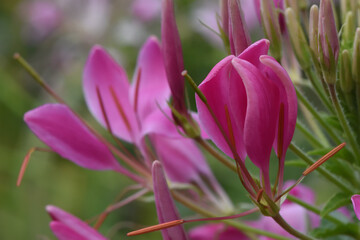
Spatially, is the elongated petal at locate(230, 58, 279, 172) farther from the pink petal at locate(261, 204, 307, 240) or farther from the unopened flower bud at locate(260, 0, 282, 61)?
the pink petal at locate(261, 204, 307, 240)

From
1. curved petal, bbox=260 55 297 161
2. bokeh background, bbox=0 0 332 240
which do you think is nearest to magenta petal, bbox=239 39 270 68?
curved petal, bbox=260 55 297 161

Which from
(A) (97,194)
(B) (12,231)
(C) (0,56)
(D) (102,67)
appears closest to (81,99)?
(A) (97,194)

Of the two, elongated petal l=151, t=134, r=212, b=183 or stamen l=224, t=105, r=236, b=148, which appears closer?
stamen l=224, t=105, r=236, b=148

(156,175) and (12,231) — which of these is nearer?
(156,175)

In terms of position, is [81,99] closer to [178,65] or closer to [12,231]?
[12,231]

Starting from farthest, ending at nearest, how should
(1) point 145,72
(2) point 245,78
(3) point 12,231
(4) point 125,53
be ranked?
(4) point 125,53 < (3) point 12,231 < (1) point 145,72 < (2) point 245,78

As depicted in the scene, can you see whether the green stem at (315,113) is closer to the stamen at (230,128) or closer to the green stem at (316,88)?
the green stem at (316,88)
